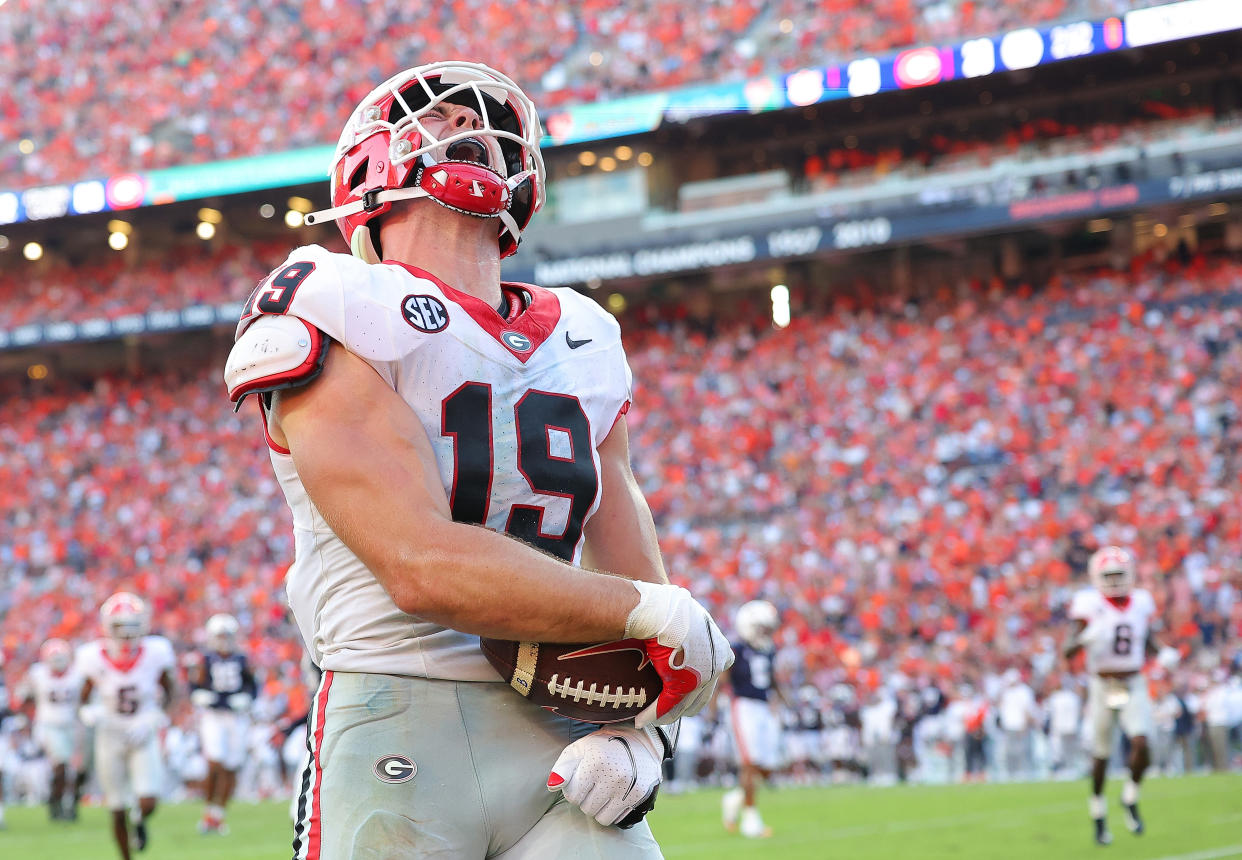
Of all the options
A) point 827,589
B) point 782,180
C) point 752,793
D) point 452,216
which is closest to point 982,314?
point 782,180

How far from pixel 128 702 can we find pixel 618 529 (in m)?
9.39

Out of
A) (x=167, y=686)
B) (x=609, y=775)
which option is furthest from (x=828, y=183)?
(x=609, y=775)

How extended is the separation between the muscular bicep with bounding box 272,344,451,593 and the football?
0.25 m

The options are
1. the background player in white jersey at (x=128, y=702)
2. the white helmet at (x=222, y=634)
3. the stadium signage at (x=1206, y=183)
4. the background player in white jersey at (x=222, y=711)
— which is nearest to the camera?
the background player in white jersey at (x=128, y=702)

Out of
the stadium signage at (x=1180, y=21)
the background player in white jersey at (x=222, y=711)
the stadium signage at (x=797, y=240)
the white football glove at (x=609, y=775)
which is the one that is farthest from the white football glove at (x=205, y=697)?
the stadium signage at (x=1180, y=21)

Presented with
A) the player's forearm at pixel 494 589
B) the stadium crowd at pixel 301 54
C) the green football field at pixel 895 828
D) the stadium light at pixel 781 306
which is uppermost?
the stadium crowd at pixel 301 54

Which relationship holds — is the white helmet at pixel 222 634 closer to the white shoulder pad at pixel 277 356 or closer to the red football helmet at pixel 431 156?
the red football helmet at pixel 431 156

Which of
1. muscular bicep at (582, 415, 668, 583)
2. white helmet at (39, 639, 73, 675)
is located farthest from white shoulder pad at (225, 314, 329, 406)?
white helmet at (39, 639, 73, 675)

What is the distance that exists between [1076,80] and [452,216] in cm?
2293

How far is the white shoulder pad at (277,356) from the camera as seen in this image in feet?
6.50

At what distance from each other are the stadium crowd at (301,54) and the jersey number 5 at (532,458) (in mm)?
22470

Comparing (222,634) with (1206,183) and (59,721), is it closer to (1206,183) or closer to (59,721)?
(59,721)

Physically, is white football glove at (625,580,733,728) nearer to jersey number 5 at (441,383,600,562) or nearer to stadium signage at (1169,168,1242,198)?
jersey number 5 at (441,383,600,562)

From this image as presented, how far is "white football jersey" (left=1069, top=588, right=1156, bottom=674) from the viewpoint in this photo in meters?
10.3
